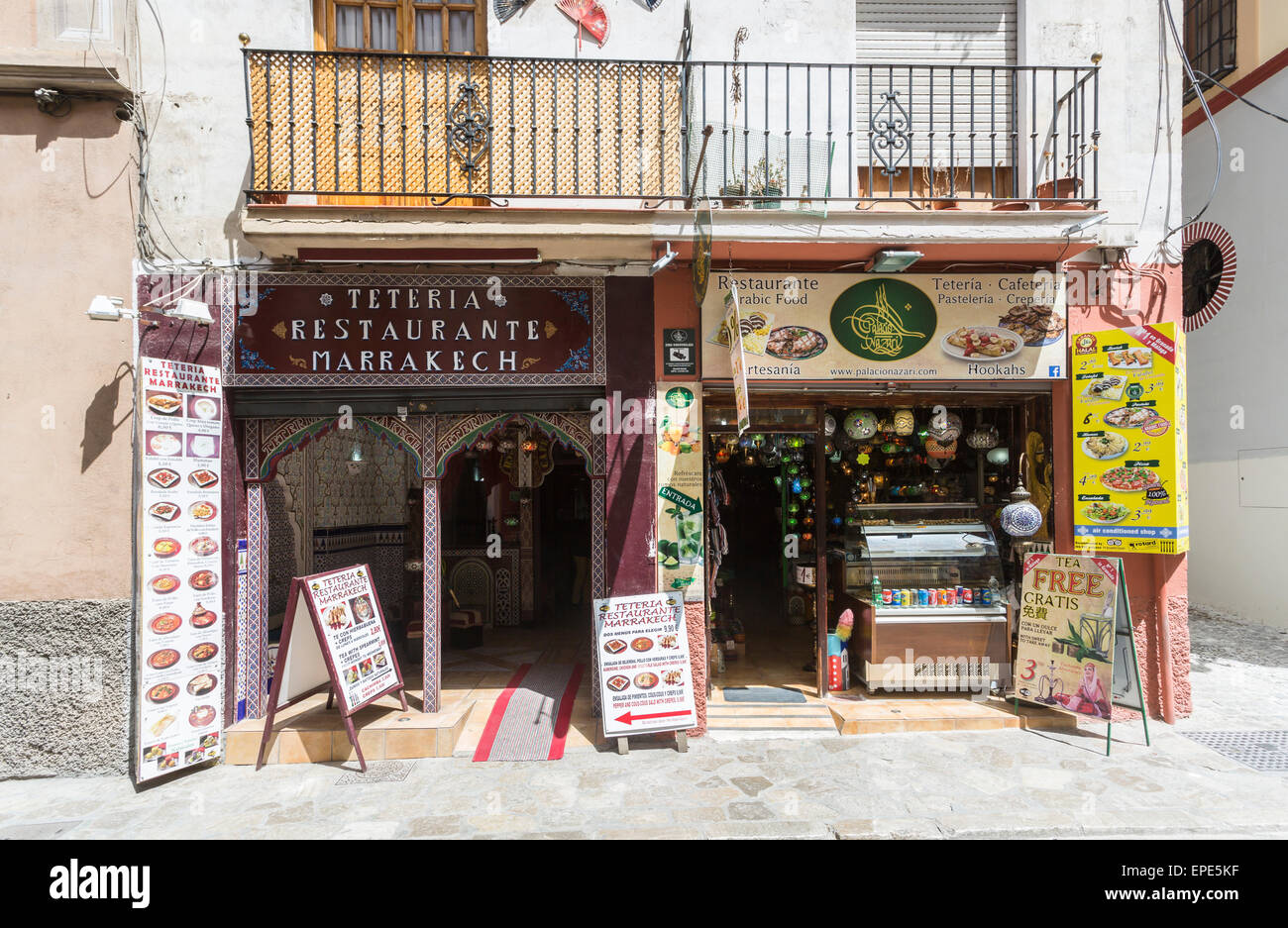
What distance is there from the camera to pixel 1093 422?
21.3 ft

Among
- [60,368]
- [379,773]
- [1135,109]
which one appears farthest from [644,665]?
[1135,109]

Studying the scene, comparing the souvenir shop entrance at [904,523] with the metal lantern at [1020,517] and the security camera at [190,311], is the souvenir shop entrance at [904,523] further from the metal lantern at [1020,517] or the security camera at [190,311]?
the security camera at [190,311]

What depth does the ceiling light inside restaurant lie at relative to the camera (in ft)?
19.5

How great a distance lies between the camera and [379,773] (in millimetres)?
5629

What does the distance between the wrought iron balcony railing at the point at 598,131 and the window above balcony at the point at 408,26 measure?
47 centimetres

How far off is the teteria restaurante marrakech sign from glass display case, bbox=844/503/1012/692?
11.6 ft

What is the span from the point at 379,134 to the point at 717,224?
10.1 ft

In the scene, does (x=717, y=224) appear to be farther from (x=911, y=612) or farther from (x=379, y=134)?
(x=911, y=612)

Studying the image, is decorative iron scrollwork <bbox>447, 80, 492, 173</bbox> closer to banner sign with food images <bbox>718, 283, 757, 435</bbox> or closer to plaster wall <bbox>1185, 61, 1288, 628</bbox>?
banner sign with food images <bbox>718, 283, 757, 435</bbox>

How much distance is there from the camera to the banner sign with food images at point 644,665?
5.96m

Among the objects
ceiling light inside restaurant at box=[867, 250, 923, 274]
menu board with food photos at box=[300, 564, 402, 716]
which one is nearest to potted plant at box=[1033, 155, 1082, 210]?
ceiling light inside restaurant at box=[867, 250, 923, 274]

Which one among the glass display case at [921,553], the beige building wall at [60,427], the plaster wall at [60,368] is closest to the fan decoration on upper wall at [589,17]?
the beige building wall at [60,427]

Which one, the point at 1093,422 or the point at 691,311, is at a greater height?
the point at 691,311

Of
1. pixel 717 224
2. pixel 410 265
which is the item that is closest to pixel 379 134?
pixel 410 265
